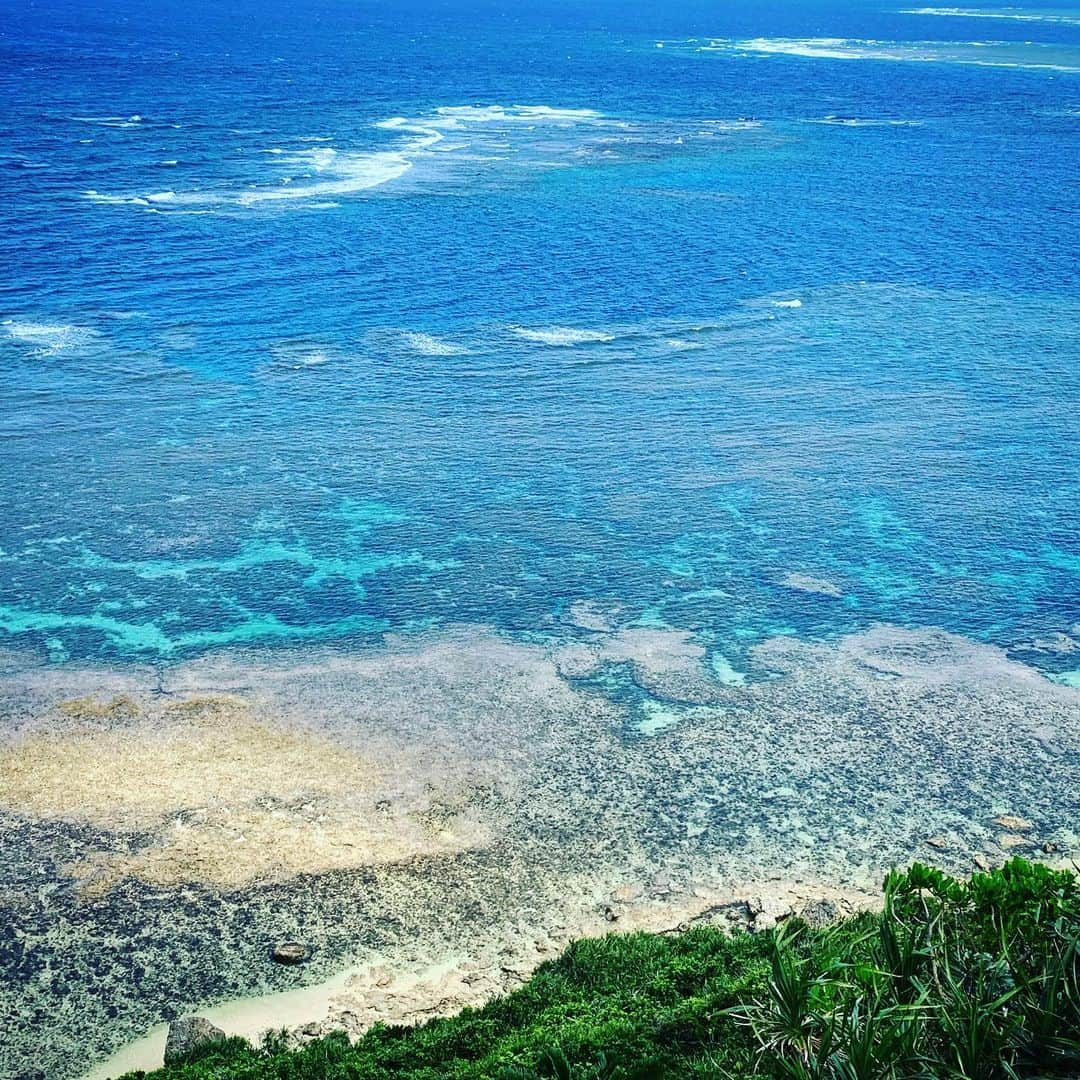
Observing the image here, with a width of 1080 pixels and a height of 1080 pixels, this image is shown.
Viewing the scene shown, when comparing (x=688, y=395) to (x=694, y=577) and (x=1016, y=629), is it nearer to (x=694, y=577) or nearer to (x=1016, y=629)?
(x=694, y=577)

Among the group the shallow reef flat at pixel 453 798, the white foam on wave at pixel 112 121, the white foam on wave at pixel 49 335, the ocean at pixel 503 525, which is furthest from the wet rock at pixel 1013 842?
the white foam on wave at pixel 112 121

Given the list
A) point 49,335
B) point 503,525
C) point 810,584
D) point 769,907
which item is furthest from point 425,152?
point 769,907

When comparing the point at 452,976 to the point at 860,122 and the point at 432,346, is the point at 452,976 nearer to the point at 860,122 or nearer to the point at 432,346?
the point at 432,346

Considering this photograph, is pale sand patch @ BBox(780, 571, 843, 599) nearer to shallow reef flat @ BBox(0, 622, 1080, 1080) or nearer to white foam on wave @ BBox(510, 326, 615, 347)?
shallow reef flat @ BBox(0, 622, 1080, 1080)

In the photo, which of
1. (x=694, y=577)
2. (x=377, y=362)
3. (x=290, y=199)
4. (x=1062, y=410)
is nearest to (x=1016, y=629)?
(x=694, y=577)

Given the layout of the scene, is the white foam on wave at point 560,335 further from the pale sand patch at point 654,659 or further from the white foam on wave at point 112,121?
the white foam on wave at point 112,121
